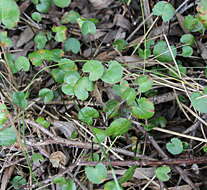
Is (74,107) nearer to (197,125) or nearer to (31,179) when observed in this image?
(31,179)

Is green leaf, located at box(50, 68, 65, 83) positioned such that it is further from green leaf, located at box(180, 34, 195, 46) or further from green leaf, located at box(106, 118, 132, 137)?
green leaf, located at box(180, 34, 195, 46)

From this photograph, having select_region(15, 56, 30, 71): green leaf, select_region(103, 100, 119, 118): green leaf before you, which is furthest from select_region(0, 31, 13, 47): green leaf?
select_region(103, 100, 119, 118): green leaf

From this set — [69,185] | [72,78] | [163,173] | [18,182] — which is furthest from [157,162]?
[18,182]

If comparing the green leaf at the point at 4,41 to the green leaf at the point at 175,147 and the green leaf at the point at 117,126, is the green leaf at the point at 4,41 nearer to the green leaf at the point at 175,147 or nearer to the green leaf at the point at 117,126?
the green leaf at the point at 117,126

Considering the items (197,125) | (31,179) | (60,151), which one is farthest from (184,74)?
(31,179)

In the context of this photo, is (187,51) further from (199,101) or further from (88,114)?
(88,114)
